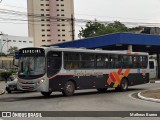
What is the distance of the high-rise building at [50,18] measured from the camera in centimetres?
6981

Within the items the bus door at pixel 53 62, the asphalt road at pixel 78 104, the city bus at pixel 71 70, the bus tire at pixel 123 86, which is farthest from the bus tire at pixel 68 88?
the bus tire at pixel 123 86

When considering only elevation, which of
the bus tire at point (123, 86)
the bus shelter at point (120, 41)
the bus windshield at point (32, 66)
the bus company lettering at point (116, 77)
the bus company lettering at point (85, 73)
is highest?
the bus shelter at point (120, 41)

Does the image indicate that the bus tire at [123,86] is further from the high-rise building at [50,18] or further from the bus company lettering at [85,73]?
the high-rise building at [50,18]

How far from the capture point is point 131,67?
99.2ft

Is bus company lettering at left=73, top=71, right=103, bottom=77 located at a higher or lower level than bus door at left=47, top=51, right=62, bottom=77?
lower

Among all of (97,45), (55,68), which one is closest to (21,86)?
(55,68)

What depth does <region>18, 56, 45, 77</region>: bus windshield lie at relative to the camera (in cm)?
2288

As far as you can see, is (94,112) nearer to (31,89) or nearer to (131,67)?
(31,89)

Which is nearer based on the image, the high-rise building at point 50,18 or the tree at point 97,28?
the high-rise building at point 50,18

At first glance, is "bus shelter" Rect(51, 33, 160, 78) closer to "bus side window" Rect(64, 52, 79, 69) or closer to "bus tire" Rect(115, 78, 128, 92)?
"bus tire" Rect(115, 78, 128, 92)

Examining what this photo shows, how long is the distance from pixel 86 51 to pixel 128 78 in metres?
5.70

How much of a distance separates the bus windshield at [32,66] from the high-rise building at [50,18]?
25268 mm

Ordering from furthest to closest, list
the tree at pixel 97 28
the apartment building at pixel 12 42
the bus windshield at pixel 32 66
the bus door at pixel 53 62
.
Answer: the apartment building at pixel 12 42
the tree at pixel 97 28
the bus door at pixel 53 62
the bus windshield at pixel 32 66

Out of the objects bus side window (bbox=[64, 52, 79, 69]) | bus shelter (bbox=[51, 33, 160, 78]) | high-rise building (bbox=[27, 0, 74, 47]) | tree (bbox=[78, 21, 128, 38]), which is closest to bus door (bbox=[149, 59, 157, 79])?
bus shelter (bbox=[51, 33, 160, 78])
